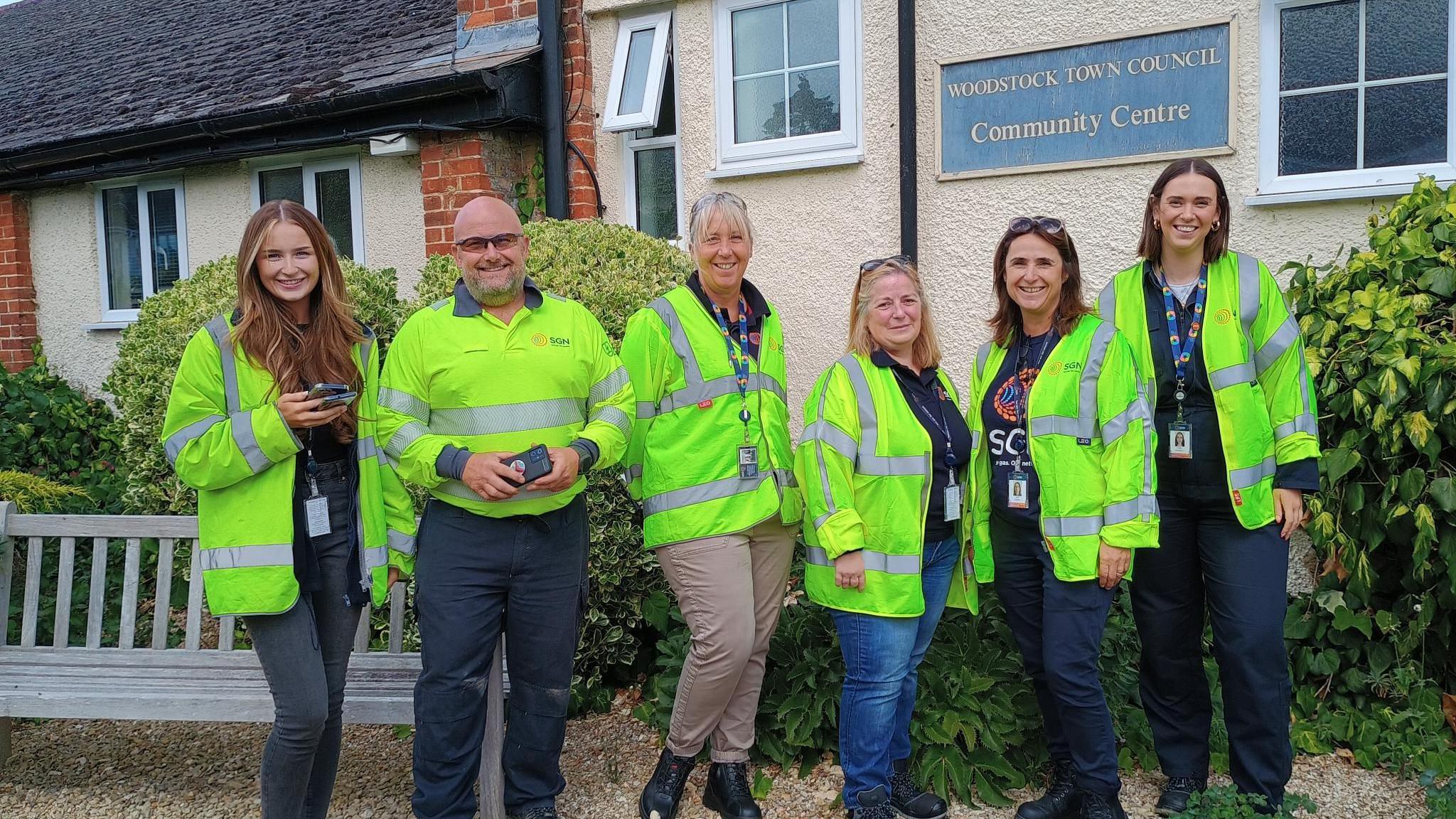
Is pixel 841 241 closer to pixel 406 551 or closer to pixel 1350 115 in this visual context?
pixel 1350 115

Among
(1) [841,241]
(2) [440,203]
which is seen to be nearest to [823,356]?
(1) [841,241]

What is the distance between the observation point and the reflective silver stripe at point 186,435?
294 centimetres

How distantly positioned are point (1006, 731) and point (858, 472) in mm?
1221

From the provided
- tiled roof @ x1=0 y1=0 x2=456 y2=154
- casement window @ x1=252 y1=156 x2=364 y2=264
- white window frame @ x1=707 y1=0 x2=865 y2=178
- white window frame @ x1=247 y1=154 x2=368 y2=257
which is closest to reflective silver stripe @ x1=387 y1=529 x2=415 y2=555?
white window frame @ x1=707 y1=0 x2=865 y2=178

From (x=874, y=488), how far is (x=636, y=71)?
4096 millimetres

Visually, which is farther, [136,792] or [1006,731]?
[136,792]

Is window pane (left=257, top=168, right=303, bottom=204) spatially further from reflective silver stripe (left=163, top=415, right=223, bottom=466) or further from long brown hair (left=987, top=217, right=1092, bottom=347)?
long brown hair (left=987, top=217, right=1092, bottom=347)

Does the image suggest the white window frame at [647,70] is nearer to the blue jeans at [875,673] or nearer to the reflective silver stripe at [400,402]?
the reflective silver stripe at [400,402]

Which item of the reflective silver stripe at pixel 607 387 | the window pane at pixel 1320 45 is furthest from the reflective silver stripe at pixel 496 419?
the window pane at pixel 1320 45

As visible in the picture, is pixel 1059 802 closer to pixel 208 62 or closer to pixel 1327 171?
pixel 1327 171

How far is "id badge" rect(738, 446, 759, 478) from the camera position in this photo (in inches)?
136

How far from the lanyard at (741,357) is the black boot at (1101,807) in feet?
5.16

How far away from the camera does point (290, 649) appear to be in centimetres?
302

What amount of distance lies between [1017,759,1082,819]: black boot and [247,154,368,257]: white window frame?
5.83 m
